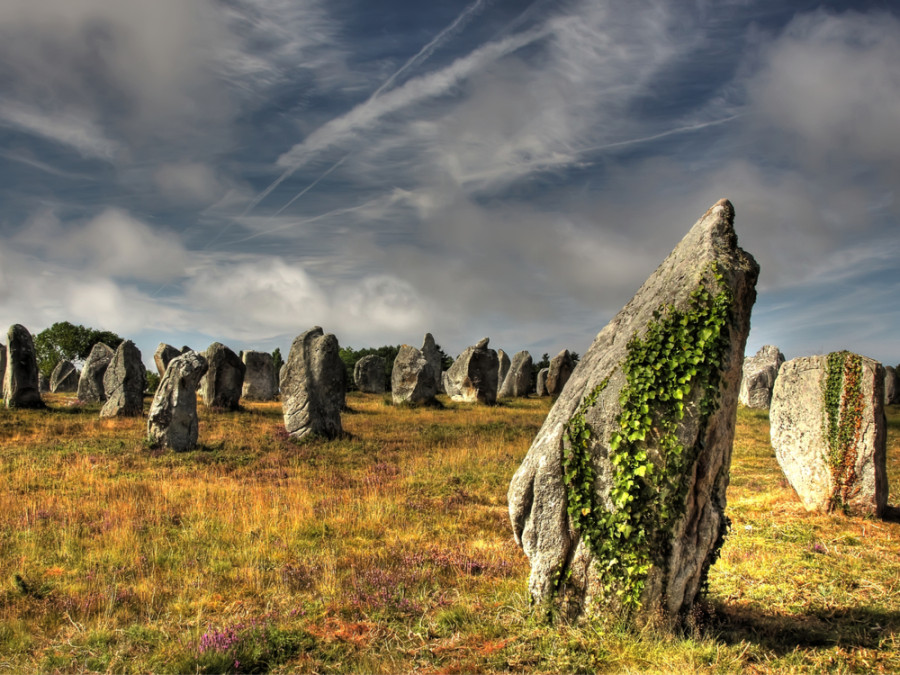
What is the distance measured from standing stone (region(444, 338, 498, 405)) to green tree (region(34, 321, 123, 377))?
4088cm

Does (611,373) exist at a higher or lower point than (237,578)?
higher

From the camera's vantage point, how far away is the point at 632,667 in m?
5.69

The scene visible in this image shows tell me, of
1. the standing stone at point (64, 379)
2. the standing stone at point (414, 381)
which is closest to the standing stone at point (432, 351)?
the standing stone at point (414, 381)

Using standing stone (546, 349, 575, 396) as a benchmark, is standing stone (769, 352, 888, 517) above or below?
below

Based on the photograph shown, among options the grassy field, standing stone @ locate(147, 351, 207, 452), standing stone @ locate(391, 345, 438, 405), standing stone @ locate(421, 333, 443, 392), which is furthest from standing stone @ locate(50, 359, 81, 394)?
the grassy field

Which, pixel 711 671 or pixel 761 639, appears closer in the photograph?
pixel 711 671

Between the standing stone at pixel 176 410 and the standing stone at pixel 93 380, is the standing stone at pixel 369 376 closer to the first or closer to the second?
the standing stone at pixel 93 380

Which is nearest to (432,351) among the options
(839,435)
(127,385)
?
(127,385)

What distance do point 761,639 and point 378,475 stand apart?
33.4ft

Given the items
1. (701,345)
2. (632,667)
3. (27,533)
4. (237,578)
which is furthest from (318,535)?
(701,345)

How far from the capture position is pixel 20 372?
26.8 m

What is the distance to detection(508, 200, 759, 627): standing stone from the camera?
608 cm

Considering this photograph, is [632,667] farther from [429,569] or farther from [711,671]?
[429,569]

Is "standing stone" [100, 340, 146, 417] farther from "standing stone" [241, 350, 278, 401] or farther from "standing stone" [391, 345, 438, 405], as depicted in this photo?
"standing stone" [391, 345, 438, 405]
